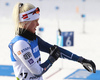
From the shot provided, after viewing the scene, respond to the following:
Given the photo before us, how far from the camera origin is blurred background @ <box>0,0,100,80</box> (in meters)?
7.15

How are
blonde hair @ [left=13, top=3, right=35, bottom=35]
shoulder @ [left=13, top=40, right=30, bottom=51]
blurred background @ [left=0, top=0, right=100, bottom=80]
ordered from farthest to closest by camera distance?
blurred background @ [left=0, top=0, right=100, bottom=80], blonde hair @ [left=13, top=3, right=35, bottom=35], shoulder @ [left=13, top=40, right=30, bottom=51]

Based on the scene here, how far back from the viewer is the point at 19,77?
2.66 metres

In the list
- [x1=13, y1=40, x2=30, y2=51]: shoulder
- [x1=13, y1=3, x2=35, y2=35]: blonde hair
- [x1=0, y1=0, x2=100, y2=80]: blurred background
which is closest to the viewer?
[x1=13, y1=40, x2=30, y2=51]: shoulder

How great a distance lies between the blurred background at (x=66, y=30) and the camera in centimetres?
715

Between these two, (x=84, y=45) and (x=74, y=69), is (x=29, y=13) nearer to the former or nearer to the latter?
(x=74, y=69)

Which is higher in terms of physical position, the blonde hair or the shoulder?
the blonde hair

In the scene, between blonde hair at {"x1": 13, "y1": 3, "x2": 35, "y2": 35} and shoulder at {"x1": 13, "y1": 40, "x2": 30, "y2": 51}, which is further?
blonde hair at {"x1": 13, "y1": 3, "x2": 35, "y2": 35}

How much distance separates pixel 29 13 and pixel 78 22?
14.2m

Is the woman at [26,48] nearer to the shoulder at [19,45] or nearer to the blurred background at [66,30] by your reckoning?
the shoulder at [19,45]

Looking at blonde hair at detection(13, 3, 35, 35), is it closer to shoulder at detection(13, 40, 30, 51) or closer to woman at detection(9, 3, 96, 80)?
woman at detection(9, 3, 96, 80)

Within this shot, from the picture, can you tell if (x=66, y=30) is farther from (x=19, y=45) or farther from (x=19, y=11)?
(x=19, y=45)

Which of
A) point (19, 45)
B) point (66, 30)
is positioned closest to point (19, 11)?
point (19, 45)

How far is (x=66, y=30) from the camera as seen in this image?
1371 centimetres

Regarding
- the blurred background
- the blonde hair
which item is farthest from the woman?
the blurred background
